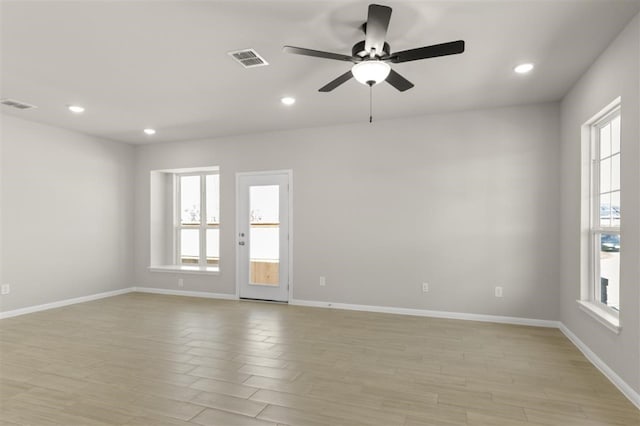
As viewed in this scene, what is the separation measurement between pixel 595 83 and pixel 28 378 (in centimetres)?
553

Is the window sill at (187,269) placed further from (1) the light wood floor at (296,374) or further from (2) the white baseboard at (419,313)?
(1) the light wood floor at (296,374)

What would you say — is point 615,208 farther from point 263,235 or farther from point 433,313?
point 263,235

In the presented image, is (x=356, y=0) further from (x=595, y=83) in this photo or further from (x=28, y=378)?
(x=28, y=378)

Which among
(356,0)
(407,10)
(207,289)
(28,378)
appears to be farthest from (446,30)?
(207,289)

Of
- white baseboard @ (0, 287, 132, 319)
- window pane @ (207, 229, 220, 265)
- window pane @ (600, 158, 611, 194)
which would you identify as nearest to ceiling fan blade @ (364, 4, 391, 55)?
→ window pane @ (600, 158, 611, 194)

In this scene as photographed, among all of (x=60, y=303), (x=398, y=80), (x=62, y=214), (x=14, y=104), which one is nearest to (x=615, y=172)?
(x=398, y=80)

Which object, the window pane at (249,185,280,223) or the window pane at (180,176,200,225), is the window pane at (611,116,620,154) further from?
the window pane at (180,176,200,225)

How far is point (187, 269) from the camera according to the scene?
21.4 feet

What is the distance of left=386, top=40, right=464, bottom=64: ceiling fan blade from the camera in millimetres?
2396

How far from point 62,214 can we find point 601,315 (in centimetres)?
694

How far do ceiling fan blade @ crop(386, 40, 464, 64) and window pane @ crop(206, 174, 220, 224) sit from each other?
4.74 meters

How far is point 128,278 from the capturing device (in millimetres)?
6781

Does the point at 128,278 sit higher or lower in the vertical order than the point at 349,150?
lower

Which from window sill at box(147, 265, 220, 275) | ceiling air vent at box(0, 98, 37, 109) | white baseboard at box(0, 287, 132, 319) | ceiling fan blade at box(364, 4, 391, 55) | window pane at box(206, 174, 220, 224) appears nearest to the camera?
ceiling fan blade at box(364, 4, 391, 55)
